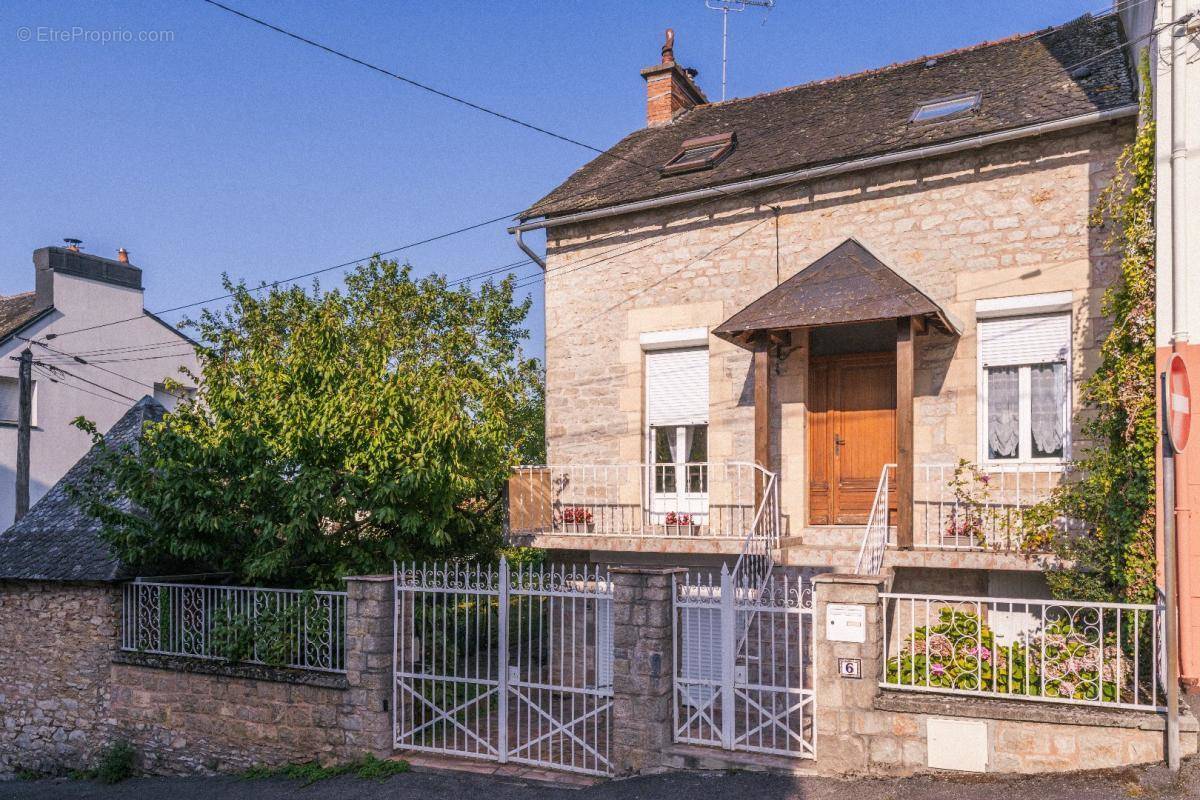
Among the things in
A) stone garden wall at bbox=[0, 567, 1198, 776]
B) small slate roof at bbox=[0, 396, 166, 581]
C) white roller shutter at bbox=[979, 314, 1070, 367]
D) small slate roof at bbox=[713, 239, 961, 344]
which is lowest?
stone garden wall at bbox=[0, 567, 1198, 776]

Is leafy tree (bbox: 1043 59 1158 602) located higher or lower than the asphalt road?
higher

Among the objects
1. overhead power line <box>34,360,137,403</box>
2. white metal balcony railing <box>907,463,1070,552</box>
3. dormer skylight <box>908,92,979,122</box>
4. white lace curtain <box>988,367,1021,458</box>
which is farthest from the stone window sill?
overhead power line <box>34,360,137,403</box>

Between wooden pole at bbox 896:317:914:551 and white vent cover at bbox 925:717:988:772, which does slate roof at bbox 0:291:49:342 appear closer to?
wooden pole at bbox 896:317:914:551

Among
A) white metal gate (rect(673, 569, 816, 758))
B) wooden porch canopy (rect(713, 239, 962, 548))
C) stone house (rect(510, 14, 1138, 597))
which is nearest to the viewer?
white metal gate (rect(673, 569, 816, 758))

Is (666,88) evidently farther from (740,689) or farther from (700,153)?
(740,689)

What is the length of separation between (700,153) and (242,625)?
7.93 metres

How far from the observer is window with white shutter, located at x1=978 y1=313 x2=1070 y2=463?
9344 mm

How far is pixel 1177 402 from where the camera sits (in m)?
5.15

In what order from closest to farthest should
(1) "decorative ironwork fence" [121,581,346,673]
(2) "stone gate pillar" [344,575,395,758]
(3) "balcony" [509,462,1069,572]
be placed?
(2) "stone gate pillar" [344,575,395,758], (1) "decorative ironwork fence" [121,581,346,673], (3) "balcony" [509,462,1069,572]

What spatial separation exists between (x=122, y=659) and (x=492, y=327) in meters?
10.7

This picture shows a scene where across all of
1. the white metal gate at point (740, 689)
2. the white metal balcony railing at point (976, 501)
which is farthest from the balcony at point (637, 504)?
the white metal gate at point (740, 689)

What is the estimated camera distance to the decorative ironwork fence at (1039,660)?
20.2 ft

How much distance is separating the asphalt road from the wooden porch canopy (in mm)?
3085

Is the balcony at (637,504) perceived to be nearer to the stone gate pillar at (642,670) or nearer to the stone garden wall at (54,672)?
the stone gate pillar at (642,670)
